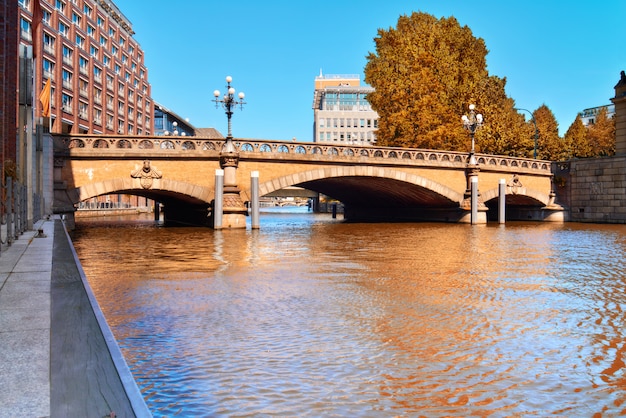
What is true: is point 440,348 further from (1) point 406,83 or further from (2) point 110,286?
(1) point 406,83

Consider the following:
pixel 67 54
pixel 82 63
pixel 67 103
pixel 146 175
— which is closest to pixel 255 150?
pixel 146 175

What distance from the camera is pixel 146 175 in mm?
26625

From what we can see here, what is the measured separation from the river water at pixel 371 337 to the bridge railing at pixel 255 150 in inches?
571

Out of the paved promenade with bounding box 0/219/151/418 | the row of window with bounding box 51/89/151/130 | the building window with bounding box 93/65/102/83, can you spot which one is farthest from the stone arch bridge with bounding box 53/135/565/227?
the building window with bounding box 93/65/102/83

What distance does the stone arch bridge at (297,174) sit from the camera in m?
26.0

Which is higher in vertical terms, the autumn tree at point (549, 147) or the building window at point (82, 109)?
the building window at point (82, 109)

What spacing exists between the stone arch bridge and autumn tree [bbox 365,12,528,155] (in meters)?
4.10

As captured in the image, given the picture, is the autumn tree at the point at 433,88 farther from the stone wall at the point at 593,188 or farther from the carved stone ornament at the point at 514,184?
the stone wall at the point at 593,188

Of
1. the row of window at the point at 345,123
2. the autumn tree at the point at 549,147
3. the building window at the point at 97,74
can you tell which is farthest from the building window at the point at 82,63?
the row of window at the point at 345,123

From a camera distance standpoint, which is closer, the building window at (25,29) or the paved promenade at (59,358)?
the paved promenade at (59,358)

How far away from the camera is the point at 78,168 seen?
25.7 metres

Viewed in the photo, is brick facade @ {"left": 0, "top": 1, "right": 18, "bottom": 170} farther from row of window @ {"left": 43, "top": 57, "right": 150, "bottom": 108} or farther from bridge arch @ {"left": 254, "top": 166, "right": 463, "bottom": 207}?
row of window @ {"left": 43, "top": 57, "right": 150, "bottom": 108}

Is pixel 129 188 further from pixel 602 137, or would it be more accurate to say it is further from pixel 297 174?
pixel 602 137

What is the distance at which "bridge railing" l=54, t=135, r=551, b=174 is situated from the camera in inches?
1021
